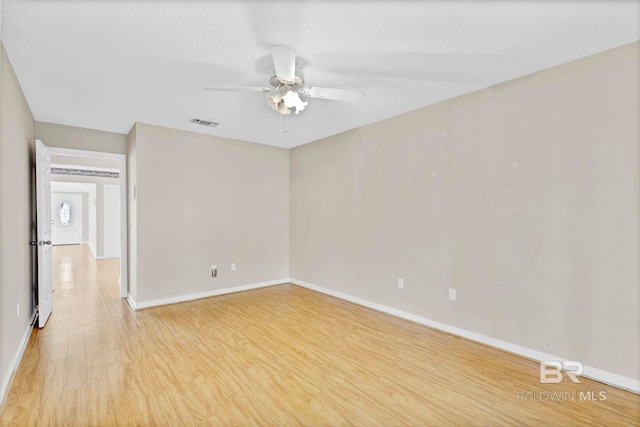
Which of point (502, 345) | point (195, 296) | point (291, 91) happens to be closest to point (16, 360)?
point (195, 296)

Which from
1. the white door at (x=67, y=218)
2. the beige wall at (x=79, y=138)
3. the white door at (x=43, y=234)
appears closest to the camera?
the white door at (x=43, y=234)

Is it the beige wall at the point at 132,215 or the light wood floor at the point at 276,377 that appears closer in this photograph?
the light wood floor at the point at 276,377

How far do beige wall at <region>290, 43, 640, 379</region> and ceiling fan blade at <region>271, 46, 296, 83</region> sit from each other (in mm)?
1854

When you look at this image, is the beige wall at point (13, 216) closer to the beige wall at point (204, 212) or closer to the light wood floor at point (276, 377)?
the light wood floor at point (276, 377)

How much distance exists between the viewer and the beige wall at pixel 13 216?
2100mm

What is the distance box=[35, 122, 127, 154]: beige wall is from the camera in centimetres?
376

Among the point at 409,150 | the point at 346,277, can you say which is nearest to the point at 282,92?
the point at 409,150

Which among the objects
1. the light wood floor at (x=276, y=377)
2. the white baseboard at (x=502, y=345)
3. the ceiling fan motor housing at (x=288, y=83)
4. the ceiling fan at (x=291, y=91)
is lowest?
the light wood floor at (x=276, y=377)

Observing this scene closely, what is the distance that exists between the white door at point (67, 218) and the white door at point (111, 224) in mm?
4495

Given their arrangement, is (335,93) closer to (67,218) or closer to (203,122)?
(203,122)

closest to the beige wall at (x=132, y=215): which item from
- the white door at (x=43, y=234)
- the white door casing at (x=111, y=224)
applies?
the white door at (x=43, y=234)

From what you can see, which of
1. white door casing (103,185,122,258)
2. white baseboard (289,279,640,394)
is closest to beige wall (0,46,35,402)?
white baseboard (289,279,640,394)

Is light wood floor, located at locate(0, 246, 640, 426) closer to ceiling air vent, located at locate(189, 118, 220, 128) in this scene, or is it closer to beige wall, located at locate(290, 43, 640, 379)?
beige wall, located at locate(290, 43, 640, 379)

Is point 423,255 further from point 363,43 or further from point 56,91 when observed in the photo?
point 56,91
